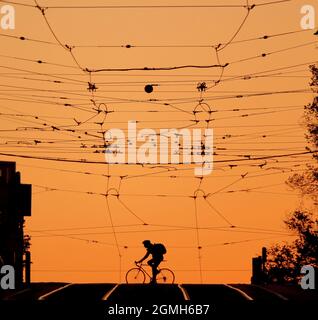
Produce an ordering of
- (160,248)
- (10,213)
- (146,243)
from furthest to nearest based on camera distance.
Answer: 1. (10,213)
2. (160,248)
3. (146,243)

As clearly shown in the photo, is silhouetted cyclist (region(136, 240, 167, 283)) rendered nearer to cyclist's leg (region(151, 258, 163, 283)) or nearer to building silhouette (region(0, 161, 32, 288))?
cyclist's leg (region(151, 258, 163, 283))

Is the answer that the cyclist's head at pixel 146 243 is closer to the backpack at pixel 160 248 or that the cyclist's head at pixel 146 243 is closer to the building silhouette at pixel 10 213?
the backpack at pixel 160 248

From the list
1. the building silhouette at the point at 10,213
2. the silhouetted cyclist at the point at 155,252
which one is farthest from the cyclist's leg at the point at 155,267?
the building silhouette at the point at 10,213

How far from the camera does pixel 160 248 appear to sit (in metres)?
44.2

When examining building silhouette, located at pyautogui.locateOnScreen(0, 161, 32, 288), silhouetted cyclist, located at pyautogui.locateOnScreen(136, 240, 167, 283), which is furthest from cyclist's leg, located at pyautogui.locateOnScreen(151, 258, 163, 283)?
building silhouette, located at pyautogui.locateOnScreen(0, 161, 32, 288)

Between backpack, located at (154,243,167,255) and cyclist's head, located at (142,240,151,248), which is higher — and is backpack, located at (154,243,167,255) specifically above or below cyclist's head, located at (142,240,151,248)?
below

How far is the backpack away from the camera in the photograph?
145ft

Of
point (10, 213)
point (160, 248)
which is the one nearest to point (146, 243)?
point (160, 248)

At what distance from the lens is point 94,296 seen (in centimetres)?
3384

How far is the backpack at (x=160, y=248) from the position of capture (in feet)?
145

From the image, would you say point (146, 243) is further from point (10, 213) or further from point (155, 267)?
point (10, 213)

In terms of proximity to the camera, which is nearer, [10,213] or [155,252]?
[155,252]
